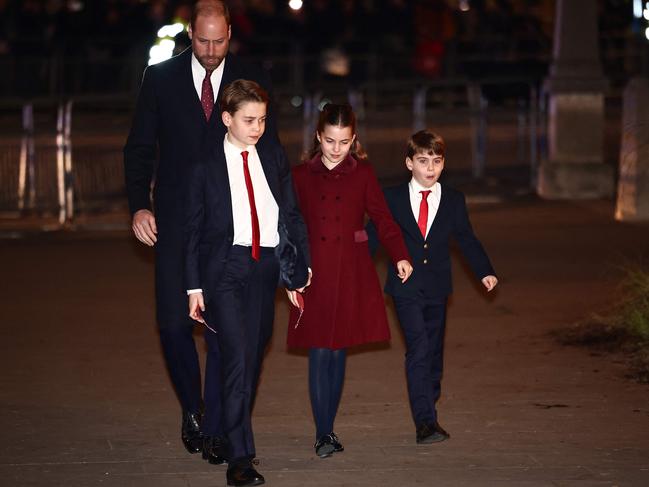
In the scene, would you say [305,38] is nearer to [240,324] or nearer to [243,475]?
[240,324]

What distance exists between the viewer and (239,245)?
6625 millimetres

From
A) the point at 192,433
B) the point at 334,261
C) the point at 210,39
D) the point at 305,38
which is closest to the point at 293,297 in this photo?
the point at 334,261

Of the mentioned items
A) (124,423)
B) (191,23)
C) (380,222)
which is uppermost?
(191,23)

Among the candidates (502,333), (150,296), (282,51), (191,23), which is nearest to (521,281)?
(502,333)

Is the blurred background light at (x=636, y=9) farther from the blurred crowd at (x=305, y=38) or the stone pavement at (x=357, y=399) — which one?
the stone pavement at (x=357, y=399)

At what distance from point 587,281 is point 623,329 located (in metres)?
2.29

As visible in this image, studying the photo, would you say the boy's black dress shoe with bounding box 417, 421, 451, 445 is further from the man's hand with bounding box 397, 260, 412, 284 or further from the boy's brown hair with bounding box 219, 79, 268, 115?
the boy's brown hair with bounding box 219, 79, 268, 115

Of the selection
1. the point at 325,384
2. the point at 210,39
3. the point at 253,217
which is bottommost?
the point at 325,384

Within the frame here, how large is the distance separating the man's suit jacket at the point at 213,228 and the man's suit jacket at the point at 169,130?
327 mm

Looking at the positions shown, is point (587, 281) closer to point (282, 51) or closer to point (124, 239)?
point (124, 239)

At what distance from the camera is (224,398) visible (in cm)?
668

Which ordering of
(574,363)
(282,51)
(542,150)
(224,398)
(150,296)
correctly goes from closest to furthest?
(224,398), (574,363), (150,296), (542,150), (282,51)

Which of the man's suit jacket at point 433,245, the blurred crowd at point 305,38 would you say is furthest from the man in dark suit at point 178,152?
the blurred crowd at point 305,38

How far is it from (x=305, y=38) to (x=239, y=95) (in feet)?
73.1
